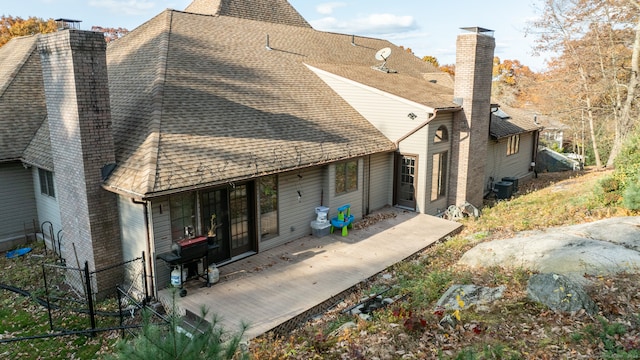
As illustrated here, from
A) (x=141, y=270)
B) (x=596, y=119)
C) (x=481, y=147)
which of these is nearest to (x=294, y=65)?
(x=481, y=147)

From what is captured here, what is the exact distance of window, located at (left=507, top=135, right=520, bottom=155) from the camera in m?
21.7

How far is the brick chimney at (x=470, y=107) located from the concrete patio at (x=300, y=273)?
2.71 metres

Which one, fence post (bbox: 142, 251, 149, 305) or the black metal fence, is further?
fence post (bbox: 142, 251, 149, 305)

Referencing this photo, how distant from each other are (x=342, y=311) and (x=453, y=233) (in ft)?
22.3

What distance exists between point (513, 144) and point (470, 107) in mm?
7863

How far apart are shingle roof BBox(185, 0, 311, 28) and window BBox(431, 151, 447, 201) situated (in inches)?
430

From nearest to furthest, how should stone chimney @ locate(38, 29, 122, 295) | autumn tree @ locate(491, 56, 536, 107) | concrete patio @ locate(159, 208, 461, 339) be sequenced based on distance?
concrete patio @ locate(159, 208, 461, 339), stone chimney @ locate(38, 29, 122, 295), autumn tree @ locate(491, 56, 536, 107)

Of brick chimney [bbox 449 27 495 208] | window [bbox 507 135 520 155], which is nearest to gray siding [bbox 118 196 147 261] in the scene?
brick chimney [bbox 449 27 495 208]

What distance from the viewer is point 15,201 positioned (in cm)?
1356

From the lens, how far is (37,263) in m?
12.3

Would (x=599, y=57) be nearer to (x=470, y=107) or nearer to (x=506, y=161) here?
(x=506, y=161)

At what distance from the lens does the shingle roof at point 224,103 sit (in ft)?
32.9

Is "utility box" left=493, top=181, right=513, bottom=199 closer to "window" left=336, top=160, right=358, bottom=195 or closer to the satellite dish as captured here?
the satellite dish

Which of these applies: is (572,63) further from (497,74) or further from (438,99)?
(497,74)
